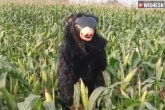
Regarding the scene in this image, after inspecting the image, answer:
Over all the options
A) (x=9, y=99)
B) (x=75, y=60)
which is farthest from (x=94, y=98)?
(x=9, y=99)

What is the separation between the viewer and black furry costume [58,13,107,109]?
2240 millimetres

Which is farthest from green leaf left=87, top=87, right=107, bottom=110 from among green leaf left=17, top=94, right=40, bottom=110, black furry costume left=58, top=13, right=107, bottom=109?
green leaf left=17, top=94, right=40, bottom=110

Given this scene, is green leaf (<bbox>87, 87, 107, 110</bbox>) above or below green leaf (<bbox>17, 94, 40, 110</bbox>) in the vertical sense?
below

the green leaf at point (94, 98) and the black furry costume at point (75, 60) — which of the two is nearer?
the green leaf at point (94, 98)

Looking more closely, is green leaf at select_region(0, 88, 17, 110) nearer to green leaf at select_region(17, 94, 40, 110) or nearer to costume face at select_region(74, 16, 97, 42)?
green leaf at select_region(17, 94, 40, 110)

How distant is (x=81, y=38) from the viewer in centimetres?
221

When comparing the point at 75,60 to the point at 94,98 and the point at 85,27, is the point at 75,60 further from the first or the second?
the point at 94,98

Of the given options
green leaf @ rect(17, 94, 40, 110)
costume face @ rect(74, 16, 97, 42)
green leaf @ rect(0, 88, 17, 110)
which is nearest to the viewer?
green leaf @ rect(17, 94, 40, 110)

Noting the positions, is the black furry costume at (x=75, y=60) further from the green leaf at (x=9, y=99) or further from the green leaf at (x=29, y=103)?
the green leaf at (x=29, y=103)

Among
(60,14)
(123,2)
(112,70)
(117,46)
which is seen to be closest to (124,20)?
(60,14)

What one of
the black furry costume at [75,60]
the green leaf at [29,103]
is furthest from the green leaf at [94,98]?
the green leaf at [29,103]

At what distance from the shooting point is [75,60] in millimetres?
2270

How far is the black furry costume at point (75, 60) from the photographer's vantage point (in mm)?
2240

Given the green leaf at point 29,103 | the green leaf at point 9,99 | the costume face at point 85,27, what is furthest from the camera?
the costume face at point 85,27
